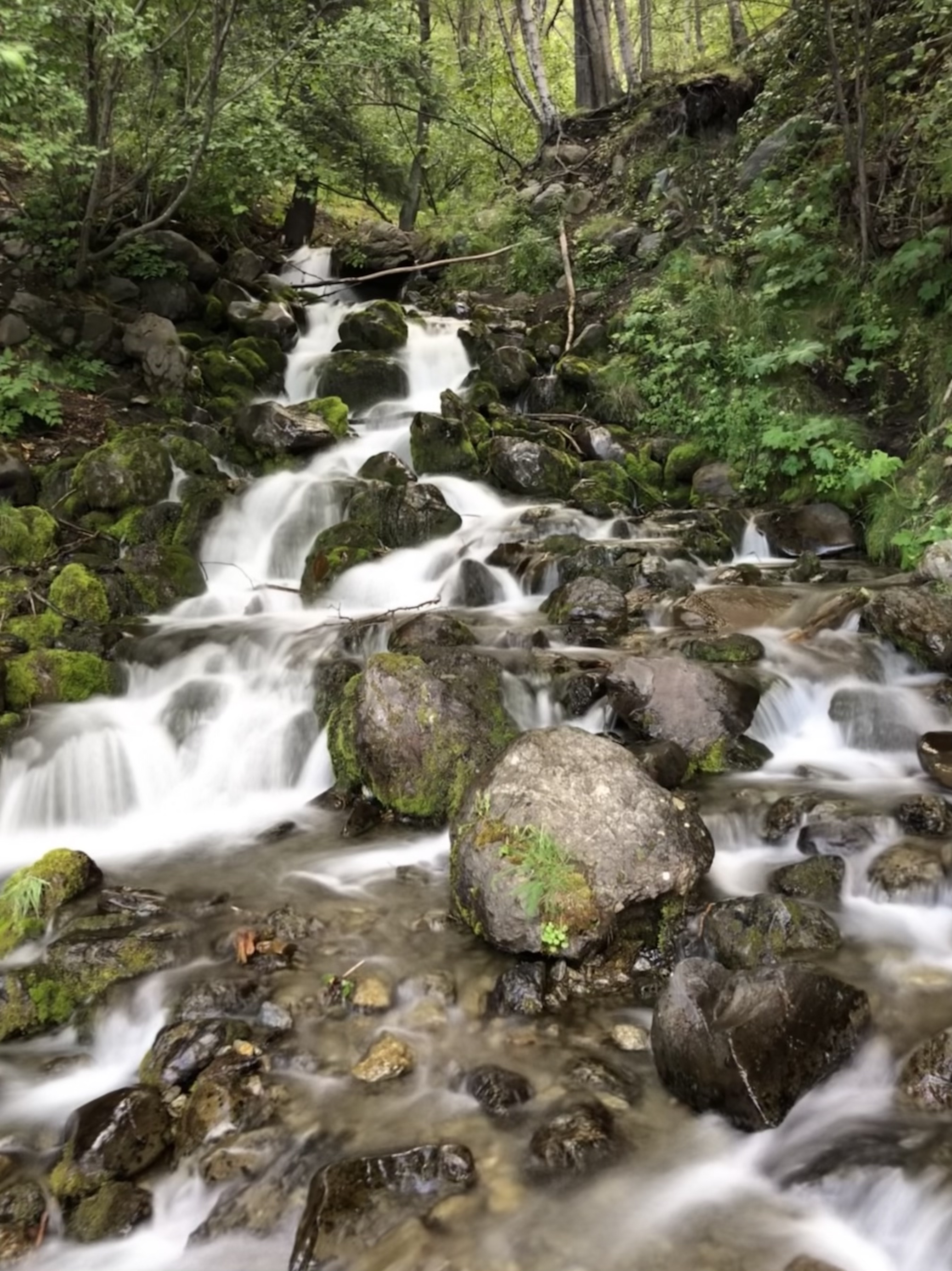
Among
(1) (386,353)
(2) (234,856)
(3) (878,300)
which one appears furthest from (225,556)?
(3) (878,300)

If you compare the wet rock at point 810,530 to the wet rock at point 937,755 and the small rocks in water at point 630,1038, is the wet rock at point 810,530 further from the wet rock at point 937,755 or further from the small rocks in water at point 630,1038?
the small rocks in water at point 630,1038

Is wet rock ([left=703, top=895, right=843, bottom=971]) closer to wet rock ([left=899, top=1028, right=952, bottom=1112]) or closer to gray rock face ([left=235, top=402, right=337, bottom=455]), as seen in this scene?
wet rock ([left=899, top=1028, right=952, bottom=1112])

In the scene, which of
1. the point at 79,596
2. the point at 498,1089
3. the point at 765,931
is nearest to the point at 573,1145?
the point at 498,1089

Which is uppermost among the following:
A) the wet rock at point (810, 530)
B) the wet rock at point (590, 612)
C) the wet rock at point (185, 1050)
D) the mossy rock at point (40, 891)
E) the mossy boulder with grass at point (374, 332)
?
the mossy boulder with grass at point (374, 332)

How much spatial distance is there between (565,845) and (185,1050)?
206cm

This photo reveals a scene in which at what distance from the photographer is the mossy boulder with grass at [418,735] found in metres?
5.91

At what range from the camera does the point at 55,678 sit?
7.32 metres

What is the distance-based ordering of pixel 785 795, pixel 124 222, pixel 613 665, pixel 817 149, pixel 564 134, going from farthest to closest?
1. pixel 564 134
2. pixel 124 222
3. pixel 817 149
4. pixel 613 665
5. pixel 785 795

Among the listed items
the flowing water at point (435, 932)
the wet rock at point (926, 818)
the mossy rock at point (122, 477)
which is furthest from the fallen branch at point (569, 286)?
the wet rock at point (926, 818)

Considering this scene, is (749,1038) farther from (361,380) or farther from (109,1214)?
(361,380)

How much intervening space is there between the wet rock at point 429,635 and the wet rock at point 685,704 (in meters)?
1.49

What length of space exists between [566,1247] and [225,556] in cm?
882

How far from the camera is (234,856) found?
19.4 feet

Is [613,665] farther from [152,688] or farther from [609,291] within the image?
[609,291]
